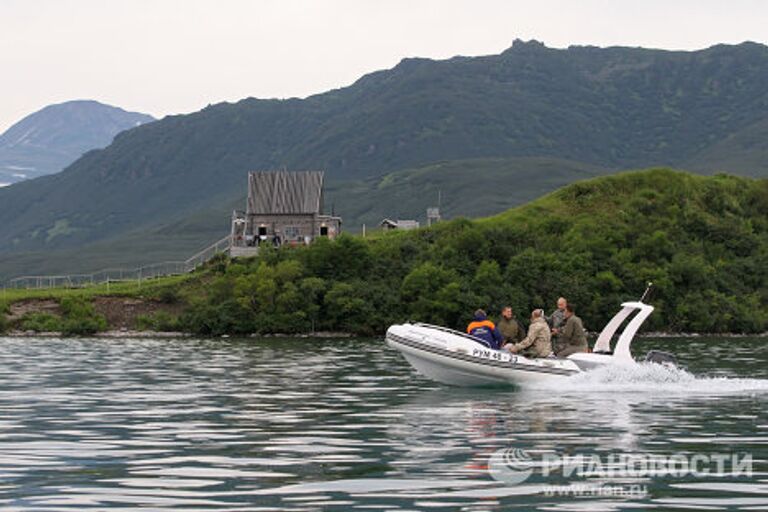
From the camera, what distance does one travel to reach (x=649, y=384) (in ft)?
125

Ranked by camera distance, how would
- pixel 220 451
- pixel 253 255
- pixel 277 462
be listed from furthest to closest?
pixel 253 255
pixel 220 451
pixel 277 462

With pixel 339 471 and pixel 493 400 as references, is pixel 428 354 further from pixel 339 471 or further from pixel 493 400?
pixel 339 471

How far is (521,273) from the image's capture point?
10438 centimetres

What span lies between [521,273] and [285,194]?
3663cm

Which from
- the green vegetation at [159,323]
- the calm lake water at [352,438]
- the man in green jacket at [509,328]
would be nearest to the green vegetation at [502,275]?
the green vegetation at [159,323]

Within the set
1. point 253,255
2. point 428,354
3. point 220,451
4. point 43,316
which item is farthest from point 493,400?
point 253,255

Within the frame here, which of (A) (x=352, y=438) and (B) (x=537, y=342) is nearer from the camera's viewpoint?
(A) (x=352, y=438)

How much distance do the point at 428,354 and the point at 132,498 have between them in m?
20.6

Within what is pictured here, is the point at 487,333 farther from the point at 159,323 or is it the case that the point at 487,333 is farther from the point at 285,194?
the point at 285,194

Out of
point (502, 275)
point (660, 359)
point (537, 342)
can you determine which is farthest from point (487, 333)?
point (502, 275)

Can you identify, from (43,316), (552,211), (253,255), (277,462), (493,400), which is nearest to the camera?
(277,462)
